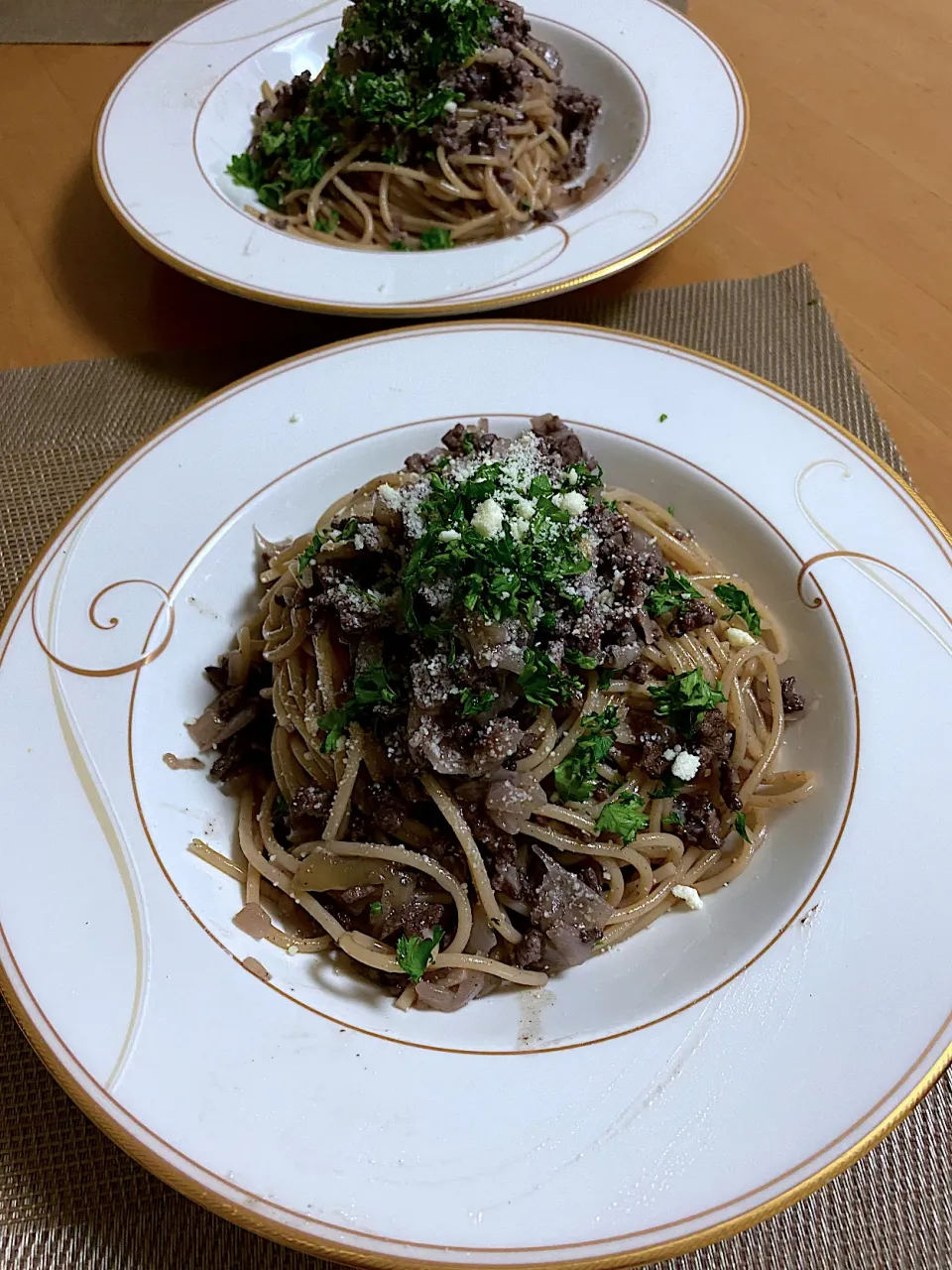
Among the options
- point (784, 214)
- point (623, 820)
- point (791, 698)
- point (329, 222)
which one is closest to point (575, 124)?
point (784, 214)

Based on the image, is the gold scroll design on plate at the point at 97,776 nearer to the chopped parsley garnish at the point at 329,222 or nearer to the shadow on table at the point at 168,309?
the shadow on table at the point at 168,309

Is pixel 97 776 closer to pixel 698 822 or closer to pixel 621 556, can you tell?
pixel 621 556

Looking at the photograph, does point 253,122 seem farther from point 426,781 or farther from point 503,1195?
point 503,1195

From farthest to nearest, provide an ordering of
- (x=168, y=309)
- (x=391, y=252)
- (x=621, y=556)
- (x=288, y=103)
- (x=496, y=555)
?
(x=288, y=103)
(x=168, y=309)
(x=391, y=252)
(x=621, y=556)
(x=496, y=555)

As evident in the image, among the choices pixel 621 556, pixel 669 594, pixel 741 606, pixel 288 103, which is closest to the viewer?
pixel 621 556

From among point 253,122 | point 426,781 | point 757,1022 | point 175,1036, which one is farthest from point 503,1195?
point 253,122

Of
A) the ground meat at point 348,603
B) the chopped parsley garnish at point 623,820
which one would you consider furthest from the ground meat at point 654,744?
the ground meat at point 348,603
